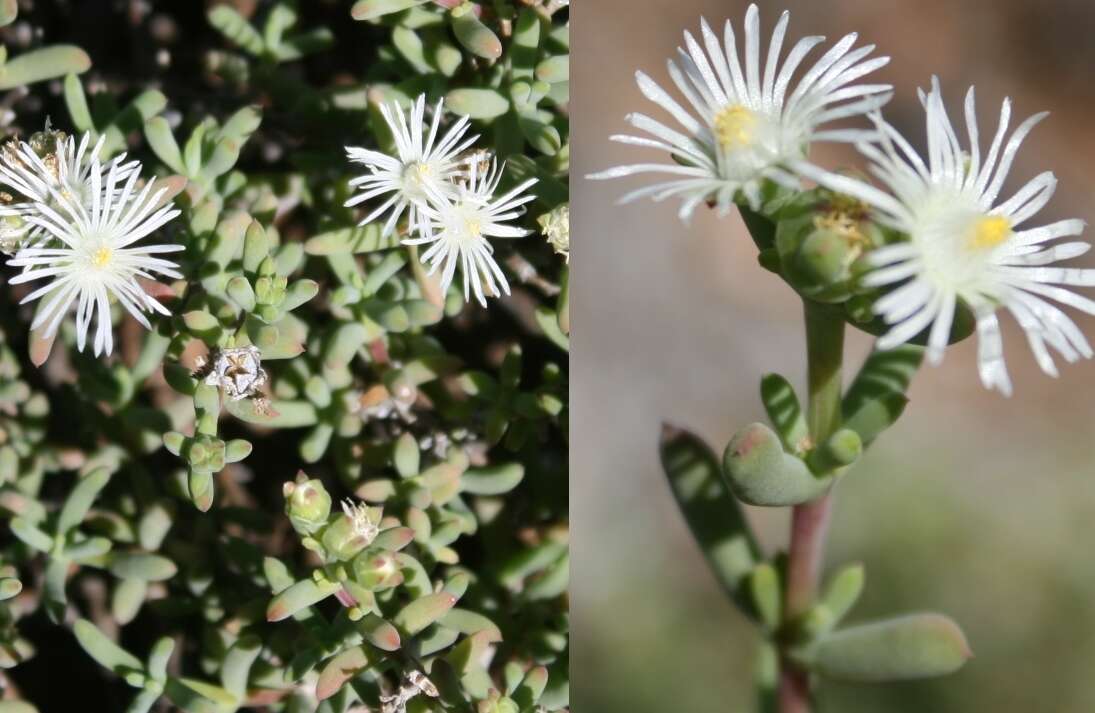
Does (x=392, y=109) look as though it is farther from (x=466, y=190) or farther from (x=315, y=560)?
(x=315, y=560)

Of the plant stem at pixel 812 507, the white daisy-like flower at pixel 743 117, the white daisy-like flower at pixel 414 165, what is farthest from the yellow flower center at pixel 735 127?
the white daisy-like flower at pixel 414 165

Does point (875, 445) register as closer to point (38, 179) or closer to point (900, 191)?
point (900, 191)

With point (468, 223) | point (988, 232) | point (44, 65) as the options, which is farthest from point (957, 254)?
point (44, 65)

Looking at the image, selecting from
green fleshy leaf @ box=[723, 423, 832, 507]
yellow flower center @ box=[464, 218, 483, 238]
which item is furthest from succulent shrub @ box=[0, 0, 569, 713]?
green fleshy leaf @ box=[723, 423, 832, 507]

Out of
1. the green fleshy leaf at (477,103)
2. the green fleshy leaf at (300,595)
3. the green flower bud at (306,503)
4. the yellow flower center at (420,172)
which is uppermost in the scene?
the green fleshy leaf at (477,103)

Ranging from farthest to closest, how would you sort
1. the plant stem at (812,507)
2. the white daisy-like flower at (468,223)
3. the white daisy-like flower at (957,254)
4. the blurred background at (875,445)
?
the blurred background at (875,445) < the white daisy-like flower at (468,223) < the plant stem at (812,507) < the white daisy-like flower at (957,254)

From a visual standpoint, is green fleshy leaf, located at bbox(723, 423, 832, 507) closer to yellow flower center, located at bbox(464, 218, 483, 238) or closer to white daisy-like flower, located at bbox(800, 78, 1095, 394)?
white daisy-like flower, located at bbox(800, 78, 1095, 394)

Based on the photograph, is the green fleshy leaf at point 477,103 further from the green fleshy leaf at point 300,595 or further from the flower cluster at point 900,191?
the green fleshy leaf at point 300,595
